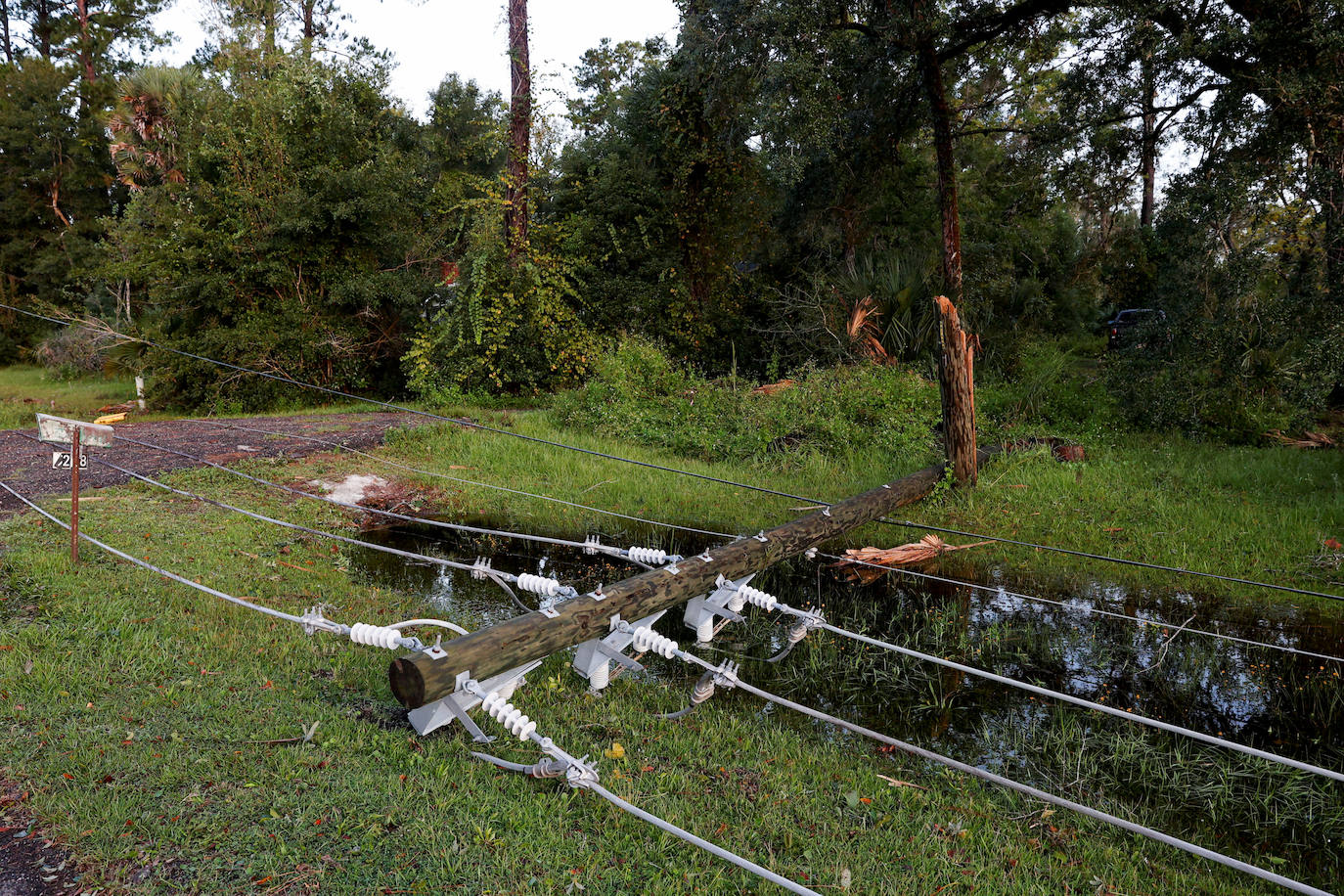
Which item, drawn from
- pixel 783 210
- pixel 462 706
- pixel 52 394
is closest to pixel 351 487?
pixel 462 706

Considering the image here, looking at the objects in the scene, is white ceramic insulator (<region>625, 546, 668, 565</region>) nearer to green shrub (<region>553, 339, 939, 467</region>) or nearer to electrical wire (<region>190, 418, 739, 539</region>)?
electrical wire (<region>190, 418, 739, 539</region>)

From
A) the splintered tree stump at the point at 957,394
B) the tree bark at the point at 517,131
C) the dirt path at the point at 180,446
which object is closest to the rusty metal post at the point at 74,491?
the dirt path at the point at 180,446

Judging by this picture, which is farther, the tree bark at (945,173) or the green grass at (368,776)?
the tree bark at (945,173)

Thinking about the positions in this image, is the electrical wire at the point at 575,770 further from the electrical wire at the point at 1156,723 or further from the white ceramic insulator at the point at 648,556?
the white ceramic insulator at the point at 648,556

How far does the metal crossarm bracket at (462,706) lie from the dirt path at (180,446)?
5369 millimetres

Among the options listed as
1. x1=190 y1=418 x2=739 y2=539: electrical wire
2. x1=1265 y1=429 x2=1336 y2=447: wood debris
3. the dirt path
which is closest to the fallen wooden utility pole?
x1=190 y1=418 x2=739 y2=539: electrical wire

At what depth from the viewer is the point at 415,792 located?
10.2 ft

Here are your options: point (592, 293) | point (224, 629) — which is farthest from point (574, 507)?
point (592, 293)

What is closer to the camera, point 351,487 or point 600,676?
point 600,676

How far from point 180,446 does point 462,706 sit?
804cm

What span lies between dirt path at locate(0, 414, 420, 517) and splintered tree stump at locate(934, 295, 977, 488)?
662cm

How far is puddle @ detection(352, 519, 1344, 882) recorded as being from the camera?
3.63 meters

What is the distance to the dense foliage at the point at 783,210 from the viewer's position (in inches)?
341

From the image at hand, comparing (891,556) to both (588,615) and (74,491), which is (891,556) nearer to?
(588,615)
